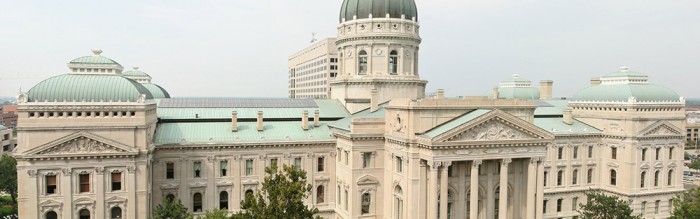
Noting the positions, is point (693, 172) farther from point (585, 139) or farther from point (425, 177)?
point (425, 177)

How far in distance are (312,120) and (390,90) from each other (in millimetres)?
10207

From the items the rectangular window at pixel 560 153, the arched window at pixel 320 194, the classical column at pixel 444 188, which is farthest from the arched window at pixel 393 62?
the rectangular window at pixel 560 153

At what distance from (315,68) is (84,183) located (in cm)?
12679

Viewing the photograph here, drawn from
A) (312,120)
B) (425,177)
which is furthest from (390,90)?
(425,177)

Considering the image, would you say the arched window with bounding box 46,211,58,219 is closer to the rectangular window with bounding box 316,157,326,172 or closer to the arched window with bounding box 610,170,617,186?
the rectangular window with bounding box 316,157,326,172

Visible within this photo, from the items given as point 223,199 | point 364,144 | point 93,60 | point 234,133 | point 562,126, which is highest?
point 93,60

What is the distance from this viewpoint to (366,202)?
4503cm

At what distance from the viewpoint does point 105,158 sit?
125ft

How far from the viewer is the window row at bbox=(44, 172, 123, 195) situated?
37625 millimetres

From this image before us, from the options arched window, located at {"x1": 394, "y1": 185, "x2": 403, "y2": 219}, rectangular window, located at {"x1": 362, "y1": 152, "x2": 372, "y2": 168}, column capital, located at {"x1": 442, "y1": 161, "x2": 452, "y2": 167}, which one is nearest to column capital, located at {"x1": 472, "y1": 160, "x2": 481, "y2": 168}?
column capital, located at {"x1": 442, "y1": 161, "x2": 452, "y2": 167}

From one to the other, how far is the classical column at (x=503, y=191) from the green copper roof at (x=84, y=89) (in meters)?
33.0

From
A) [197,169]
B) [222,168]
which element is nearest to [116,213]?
[197,169]

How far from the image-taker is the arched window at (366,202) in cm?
4488

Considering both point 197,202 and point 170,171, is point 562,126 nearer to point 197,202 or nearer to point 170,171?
point 197,202
